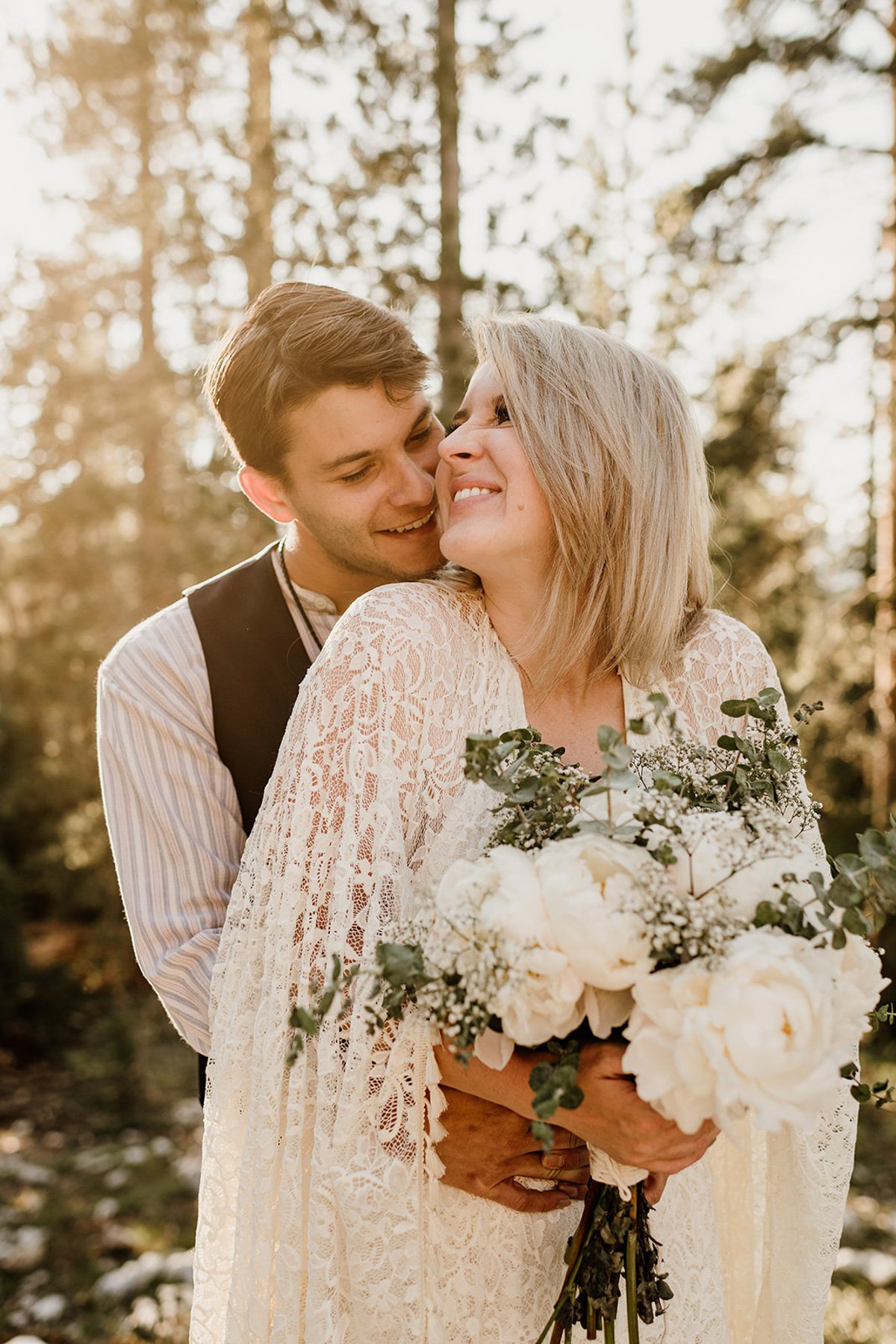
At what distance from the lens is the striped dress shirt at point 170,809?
7.84 feet

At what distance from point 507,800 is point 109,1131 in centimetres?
565

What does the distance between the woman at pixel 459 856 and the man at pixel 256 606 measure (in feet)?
1.29

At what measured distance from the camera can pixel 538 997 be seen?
146 cm

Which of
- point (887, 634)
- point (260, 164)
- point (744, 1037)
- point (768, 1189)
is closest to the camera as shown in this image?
point (744, 1037)

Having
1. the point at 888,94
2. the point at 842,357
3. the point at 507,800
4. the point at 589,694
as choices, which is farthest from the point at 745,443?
the point at 507,800

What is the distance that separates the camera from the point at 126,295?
1078 cm

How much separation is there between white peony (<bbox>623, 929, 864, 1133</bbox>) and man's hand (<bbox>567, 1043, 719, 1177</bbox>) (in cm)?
17

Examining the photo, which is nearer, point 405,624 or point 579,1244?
point 579,1244

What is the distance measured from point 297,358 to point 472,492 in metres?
0.79

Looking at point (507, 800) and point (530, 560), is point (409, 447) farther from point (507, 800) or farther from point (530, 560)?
point (507, 800)

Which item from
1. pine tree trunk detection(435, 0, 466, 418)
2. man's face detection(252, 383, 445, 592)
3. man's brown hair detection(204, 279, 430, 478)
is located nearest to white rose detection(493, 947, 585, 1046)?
man's face detection(252, 383, 445, 592)

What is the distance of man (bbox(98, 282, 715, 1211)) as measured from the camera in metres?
2.49

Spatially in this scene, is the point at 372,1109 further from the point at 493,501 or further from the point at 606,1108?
the point at 493,501

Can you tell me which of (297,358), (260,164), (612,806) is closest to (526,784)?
(612,806)
